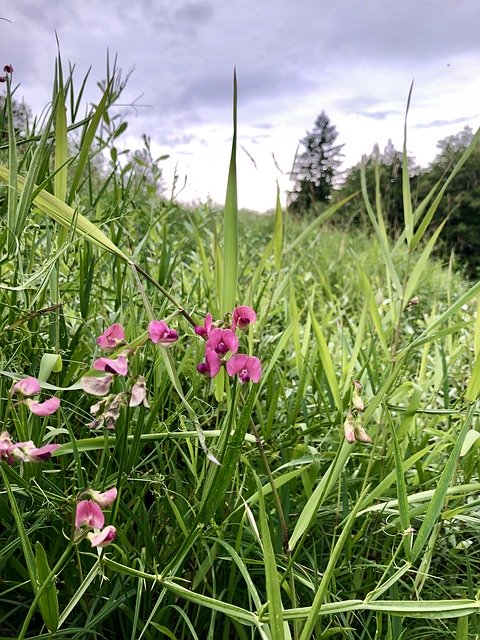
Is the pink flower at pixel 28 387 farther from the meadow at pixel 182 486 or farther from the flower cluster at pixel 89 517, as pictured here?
the flower cluster at pixel 89 517

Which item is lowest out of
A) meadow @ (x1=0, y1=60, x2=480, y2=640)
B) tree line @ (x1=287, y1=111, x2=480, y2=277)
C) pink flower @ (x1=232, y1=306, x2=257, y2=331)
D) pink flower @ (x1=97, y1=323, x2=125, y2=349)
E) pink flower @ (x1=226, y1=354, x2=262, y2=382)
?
meadow @ (x1=0, y1=60, x2=480, y2=640)

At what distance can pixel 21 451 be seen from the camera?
0.44m

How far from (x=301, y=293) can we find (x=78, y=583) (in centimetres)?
212

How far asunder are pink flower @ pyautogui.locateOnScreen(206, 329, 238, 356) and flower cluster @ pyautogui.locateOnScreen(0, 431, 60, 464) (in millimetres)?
159

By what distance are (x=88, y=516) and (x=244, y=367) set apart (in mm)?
180

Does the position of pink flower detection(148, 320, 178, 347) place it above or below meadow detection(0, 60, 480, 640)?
above

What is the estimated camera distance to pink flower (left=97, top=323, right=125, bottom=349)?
454mm

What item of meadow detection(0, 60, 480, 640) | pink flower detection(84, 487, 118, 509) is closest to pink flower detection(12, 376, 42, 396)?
meadow detection(0, 60, 480, 640)

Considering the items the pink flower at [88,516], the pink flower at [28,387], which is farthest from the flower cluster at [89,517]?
the pink flower at [28,387]

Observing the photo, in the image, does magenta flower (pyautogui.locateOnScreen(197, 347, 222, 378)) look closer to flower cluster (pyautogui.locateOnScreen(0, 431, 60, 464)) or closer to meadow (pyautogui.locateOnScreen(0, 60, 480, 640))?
meadow (pyautogui.locateOnScreen(0, 60, 480, 640))

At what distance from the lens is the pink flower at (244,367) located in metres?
0.45

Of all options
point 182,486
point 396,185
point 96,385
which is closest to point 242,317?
point 96,385

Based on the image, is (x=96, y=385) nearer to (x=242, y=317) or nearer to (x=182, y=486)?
(x=242, y=317)

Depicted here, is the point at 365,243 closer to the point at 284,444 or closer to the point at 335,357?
the point at 335,357
